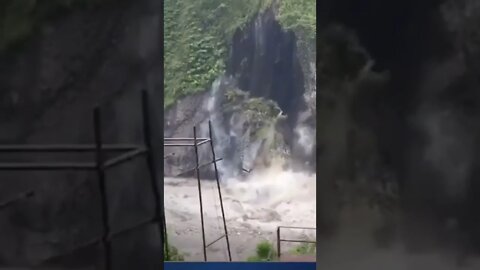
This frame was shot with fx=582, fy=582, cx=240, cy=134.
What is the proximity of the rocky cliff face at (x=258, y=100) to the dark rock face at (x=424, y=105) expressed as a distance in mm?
1240

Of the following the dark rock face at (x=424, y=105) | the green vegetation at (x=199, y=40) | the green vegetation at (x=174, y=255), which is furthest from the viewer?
the green vegetation at (x=199, y=40)

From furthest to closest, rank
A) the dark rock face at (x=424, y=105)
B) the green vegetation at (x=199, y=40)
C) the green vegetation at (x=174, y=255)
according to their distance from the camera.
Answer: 1. the green vegetation at (x=199, y=40)
2. the green vegetation at (x=174, y=255)
3. the dark rock face at (x=424, y=105)

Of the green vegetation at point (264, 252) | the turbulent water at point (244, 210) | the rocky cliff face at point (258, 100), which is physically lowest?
the green vegetation at point (264, 252)

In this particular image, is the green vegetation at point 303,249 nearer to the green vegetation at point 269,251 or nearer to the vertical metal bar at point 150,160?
the green vegetation at point 269,251

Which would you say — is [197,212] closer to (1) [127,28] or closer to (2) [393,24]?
(1) [127,28]

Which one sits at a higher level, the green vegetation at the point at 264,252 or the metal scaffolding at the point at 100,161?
the metal scaffolding at the point at 100,161

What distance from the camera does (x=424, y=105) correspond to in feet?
6.54

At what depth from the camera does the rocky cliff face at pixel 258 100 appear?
3238mm

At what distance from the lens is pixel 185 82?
10.7ft

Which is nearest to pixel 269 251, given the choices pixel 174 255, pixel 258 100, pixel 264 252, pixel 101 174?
pixel 264 252

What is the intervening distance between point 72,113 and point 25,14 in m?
0.38

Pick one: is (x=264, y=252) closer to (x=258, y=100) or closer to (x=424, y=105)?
(x=258, y=100)

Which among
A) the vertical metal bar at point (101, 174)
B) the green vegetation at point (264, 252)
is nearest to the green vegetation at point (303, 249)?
the green vegetation at point (264, 252)

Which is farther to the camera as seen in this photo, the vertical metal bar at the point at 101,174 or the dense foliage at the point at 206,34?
the dense foliage at the point at 206,34
